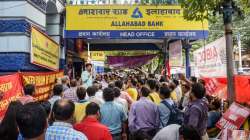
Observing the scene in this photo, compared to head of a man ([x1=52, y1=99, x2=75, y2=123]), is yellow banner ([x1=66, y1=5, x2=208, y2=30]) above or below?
above

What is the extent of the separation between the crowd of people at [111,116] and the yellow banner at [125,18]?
5.62 m

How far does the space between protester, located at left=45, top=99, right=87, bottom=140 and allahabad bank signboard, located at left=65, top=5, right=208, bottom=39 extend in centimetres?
1290

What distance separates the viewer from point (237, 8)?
8484 mm

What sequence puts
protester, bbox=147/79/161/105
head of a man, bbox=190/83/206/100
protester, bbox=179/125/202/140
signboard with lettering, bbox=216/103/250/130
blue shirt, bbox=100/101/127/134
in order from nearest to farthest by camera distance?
protester, bbox=179/125/202/140
head of a man, bbox=190/83/206/100
signboard with lettering, bbox=216/103/250/130
blue shirt, bbox=100/101/127/134
protester, bbox=147/79/161/105

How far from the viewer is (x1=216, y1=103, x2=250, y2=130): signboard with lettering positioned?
8.31 meters

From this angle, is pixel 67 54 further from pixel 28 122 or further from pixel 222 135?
pixel 28 122

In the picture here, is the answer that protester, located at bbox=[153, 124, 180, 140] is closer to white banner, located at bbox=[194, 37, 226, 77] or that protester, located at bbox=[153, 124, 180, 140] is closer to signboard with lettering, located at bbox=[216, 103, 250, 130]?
signboard with lettering, located at bbox=[216, 103, 250, 130]

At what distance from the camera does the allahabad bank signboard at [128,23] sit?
17.8 meters

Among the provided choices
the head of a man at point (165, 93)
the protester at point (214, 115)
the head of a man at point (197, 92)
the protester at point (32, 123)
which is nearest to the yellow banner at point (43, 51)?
the head of a man at point (165, 93)

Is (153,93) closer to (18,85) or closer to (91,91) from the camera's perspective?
(91,91)

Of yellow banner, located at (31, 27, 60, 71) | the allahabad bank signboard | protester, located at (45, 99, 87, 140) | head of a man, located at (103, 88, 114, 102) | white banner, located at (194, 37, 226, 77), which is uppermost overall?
the allahabad bank signboard

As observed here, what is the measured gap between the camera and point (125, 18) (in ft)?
58.7

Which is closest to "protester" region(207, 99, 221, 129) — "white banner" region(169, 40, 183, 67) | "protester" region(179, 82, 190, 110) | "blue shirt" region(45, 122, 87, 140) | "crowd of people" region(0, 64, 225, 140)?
"crowd of people" region(0, 64, 225, 140)

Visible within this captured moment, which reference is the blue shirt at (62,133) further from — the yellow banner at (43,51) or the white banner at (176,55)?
the white banner at (176,55)
